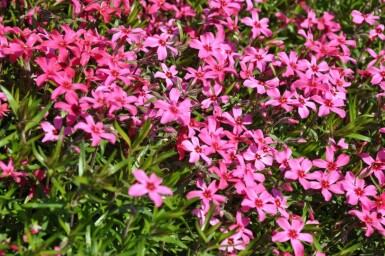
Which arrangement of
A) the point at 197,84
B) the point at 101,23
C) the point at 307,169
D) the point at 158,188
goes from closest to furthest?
the point at 158,188
the point at 307,169
the point at 197,84
the point at 101,23

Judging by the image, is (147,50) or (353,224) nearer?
(353,224)

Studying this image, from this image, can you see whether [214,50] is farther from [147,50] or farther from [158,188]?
[158,188]

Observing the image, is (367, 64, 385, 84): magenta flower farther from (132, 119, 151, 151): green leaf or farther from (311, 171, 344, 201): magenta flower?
(132, 119, 151, 151): green leaf

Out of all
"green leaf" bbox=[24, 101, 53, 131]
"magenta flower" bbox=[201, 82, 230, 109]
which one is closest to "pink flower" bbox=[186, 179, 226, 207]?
"magenta flower" bbox=[201, 82, 230, 109]

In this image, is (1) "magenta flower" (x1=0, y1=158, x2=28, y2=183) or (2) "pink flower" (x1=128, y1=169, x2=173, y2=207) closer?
(2) "pink flower" (x1=128, y1=169, x2=173, y2=207)

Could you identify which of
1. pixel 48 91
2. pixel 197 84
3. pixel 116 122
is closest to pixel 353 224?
pixel 197 84

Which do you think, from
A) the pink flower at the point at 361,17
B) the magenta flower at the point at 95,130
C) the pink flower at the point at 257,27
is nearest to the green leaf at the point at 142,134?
the magenta flower at the point at 95,130

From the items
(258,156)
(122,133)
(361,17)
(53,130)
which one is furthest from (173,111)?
(361,17)
